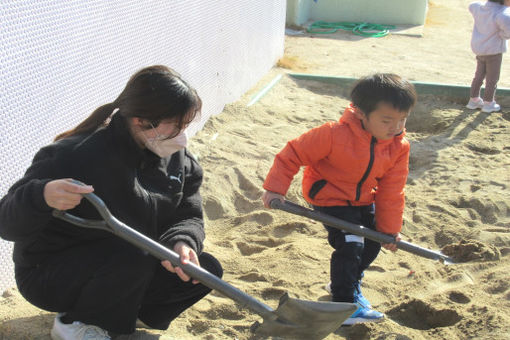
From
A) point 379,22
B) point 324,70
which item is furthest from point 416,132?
point 379,22

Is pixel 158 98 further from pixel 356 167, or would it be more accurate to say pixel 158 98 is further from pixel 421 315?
pixel 421 315

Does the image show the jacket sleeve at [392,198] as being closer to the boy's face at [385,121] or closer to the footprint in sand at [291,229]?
the boy's face at [385,121]

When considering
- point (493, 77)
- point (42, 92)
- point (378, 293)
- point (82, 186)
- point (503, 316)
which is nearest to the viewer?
point (82, 186)

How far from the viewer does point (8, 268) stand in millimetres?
2689

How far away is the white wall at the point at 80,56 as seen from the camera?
2633 mm

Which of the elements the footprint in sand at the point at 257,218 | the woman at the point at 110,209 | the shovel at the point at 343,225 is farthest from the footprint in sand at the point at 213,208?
the woman at the point at 110,209

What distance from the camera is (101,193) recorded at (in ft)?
6.93

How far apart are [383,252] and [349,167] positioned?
90 centimetres

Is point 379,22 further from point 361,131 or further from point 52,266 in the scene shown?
point 52,266

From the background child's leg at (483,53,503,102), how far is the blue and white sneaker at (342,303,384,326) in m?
4.14

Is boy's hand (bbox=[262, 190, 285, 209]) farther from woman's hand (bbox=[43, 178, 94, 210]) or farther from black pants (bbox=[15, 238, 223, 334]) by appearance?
woman's hand (bbox=[43, 178, 94, 210])

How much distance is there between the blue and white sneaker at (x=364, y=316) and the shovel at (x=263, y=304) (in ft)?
1.54

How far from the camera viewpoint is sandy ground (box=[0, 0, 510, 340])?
264 cm

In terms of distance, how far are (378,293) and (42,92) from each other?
2008 mm
